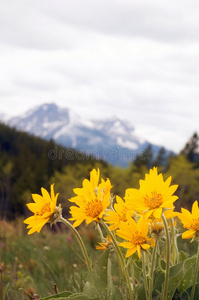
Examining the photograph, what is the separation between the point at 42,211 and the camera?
4.92 feet

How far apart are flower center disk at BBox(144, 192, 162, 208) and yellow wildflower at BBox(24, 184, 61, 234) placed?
0.33 metres

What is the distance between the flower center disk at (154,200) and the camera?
132 cm

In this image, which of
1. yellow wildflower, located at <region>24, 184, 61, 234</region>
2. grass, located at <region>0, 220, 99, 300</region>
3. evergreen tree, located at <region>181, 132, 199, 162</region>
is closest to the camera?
yellow wildflower, located at <region>24, 184, 61, 234</region>

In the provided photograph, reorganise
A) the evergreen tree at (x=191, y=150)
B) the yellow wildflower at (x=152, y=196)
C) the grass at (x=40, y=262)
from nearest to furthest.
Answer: the yellow wildflower at (x=152, y=196) → the grass at (x=40, y=262) → the evergreen tree at (x=191, y=150)

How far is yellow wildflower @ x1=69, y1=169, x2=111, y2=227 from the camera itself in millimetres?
1379

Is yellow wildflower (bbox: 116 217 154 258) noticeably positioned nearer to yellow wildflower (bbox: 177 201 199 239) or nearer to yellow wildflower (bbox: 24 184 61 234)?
yellow wildflower (bbox: 177 201 199 239)

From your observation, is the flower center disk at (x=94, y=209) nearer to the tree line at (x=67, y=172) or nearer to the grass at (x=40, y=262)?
the grass at (x=40, y=262)

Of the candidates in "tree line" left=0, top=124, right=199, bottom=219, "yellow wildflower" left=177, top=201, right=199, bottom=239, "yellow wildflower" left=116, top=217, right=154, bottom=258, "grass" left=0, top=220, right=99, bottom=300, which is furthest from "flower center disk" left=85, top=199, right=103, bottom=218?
"tree line" left=0, top=124, right=199, bottom=219

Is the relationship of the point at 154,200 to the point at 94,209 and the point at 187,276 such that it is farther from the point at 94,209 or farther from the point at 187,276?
the point at 187,276

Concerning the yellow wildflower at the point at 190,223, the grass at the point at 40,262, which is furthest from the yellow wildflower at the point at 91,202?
the grass at the point at 40,262

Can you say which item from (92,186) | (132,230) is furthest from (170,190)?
(92,186)

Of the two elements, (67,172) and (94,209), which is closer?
(94,209)

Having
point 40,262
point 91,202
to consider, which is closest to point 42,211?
point 91,202

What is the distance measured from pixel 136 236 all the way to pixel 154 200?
0.15 m
